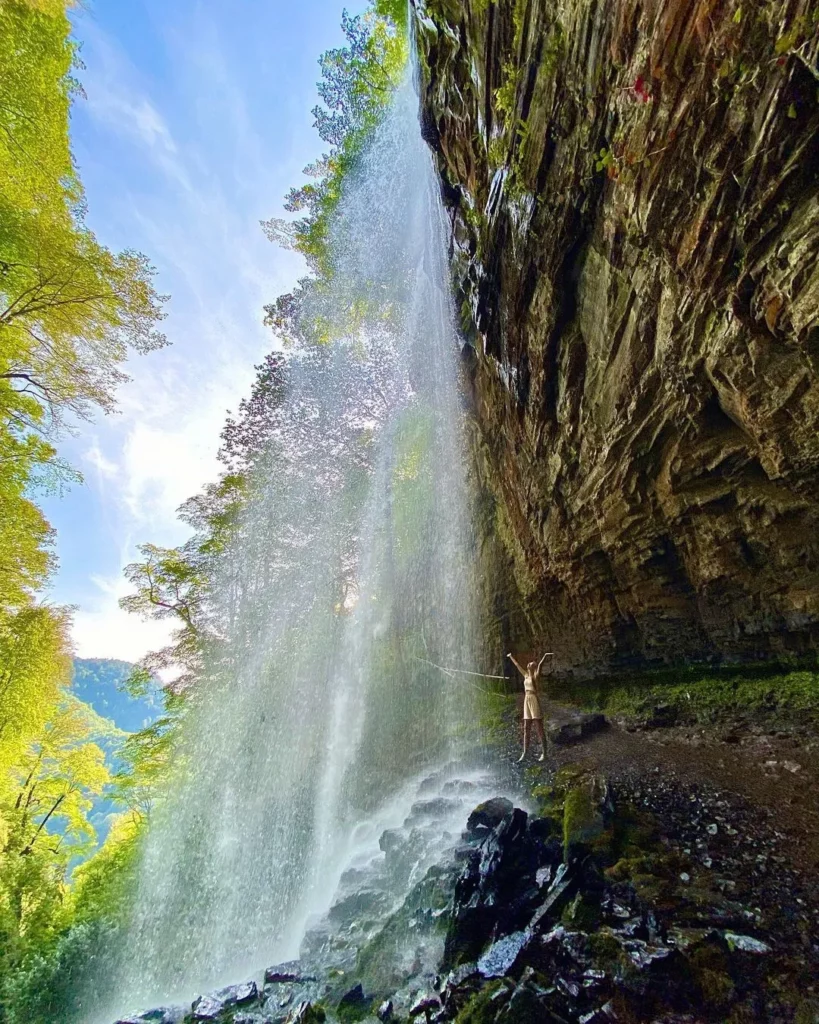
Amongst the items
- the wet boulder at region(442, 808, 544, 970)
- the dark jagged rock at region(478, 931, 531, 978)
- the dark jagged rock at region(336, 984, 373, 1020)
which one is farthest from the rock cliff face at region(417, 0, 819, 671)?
the dark jagged rock at region(336, 984, 373, 1020)

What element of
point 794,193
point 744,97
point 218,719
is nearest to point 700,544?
point 794,193

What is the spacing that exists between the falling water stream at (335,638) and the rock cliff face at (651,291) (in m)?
5.26

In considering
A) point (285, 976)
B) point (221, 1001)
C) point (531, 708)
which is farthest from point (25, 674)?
point (531, 708)

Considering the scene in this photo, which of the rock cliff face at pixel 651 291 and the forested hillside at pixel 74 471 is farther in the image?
the forested hillside at pixel 74 471

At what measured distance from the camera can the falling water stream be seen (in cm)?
1055

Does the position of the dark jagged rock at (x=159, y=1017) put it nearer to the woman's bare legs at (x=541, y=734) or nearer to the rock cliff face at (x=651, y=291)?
the woman's bare legs at (x=541, y=734)

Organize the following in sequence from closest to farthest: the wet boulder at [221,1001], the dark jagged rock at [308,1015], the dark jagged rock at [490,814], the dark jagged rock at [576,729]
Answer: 1. the dark jagged rock at [308,1015]
2. the wet boulder at [221,1001]
3. the dark jagged rock at [490,814]
4. the dark jagged rock at [576,729]

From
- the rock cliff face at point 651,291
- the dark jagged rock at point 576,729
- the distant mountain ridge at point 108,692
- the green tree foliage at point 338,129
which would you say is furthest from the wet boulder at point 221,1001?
the distant mountain ridge at point 108,692

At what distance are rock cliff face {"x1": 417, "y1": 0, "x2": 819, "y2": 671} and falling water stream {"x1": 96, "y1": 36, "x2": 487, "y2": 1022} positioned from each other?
526cm

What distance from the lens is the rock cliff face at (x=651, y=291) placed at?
3535 mm

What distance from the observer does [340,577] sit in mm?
18031

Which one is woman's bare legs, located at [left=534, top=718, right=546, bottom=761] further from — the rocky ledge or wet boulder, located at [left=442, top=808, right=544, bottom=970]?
wet boulder, located at [left=442, top=808, right=544, bottom=970]

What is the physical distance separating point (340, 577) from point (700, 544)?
14019 millimetres

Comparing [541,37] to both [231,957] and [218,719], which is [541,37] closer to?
[231,957]
